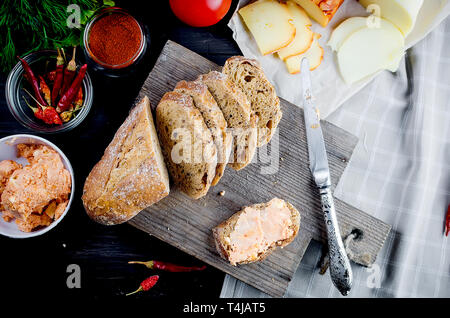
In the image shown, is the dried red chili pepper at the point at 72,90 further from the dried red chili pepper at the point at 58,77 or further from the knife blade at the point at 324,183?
the knife blade at the point at 324,183

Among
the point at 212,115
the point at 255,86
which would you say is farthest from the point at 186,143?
the point at 255,86

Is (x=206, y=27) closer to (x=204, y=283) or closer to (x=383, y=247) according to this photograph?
(x=204, y=283)

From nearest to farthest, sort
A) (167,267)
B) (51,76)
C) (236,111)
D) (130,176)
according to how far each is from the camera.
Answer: (130,176) → (236,111) → (51,76) → (167,267)

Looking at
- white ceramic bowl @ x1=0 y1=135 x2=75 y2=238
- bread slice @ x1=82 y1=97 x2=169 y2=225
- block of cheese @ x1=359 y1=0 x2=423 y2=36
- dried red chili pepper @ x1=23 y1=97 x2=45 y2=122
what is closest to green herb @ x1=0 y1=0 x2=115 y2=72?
dried red chili pepper @ x1=23 y1=97 x2=45 y2=122

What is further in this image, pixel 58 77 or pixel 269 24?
pixel 269 24

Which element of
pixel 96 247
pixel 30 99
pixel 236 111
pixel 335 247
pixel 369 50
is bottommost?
pixel 96 247

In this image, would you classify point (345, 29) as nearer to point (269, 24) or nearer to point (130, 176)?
point (269, 24)

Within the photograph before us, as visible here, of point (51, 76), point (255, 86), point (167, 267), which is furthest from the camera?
point (167, 267)
